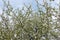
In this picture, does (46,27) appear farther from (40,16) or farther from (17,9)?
(17,9)

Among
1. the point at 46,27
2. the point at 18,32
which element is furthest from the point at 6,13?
the point at 46,27

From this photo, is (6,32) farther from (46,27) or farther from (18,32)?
(46,27)

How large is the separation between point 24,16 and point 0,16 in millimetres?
1071

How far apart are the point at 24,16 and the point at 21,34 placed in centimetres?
80

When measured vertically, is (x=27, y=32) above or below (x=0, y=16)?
below

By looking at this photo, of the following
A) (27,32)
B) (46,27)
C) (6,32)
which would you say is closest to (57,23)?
(46,27)

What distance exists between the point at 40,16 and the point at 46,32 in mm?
760

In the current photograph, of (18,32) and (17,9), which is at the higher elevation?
(17,9)

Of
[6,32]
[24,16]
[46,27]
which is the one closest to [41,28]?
[46,27]

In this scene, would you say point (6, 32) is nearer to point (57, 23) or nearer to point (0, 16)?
point (0, 16)

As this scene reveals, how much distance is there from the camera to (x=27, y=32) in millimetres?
10398

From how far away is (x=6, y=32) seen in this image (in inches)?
395

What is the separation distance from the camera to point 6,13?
1041 centimetres

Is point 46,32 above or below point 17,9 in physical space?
below
